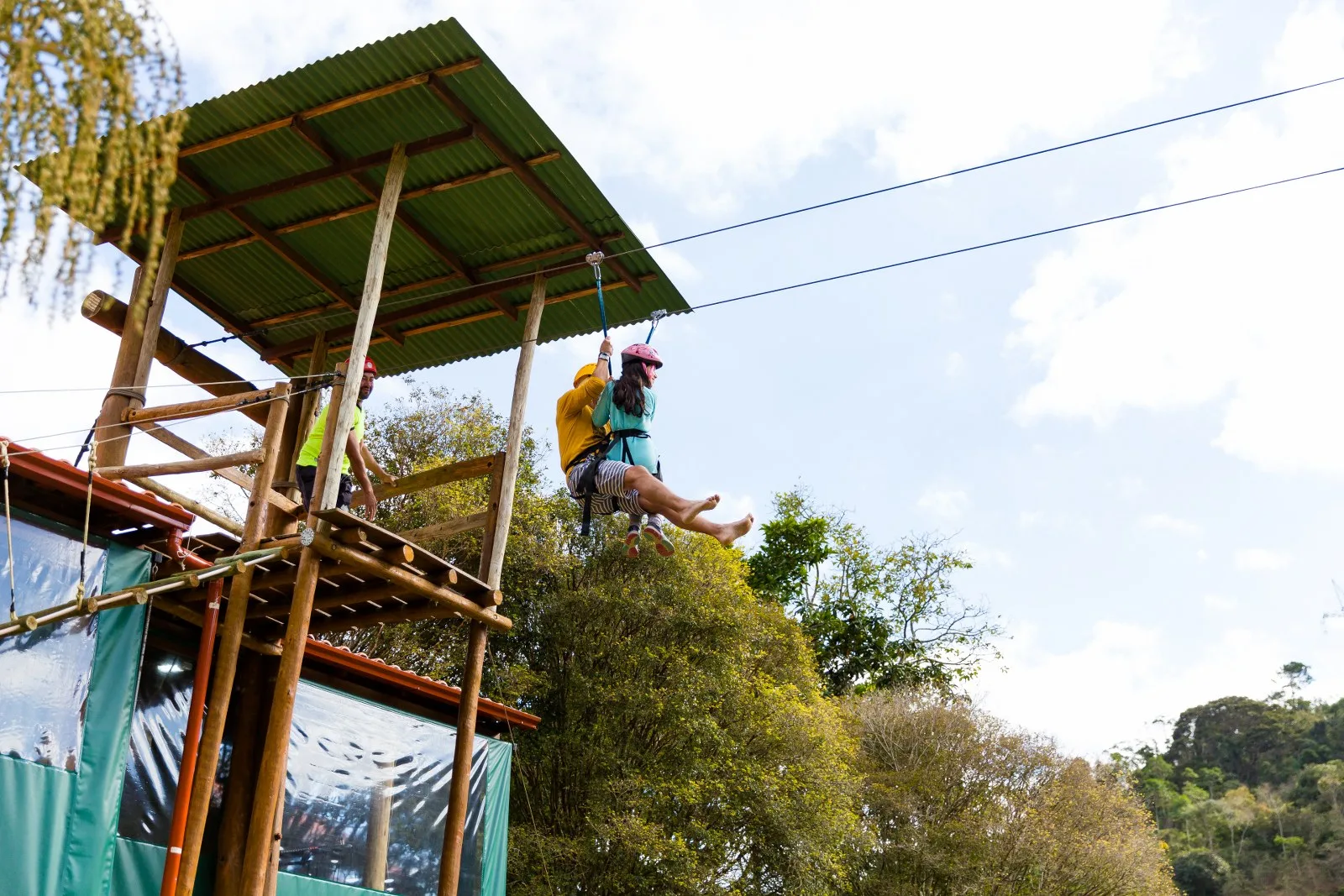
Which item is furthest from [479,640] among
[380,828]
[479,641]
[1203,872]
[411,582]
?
[1203,872]

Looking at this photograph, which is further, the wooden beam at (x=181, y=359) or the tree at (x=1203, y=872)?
the tree at (x=1203, y=872)

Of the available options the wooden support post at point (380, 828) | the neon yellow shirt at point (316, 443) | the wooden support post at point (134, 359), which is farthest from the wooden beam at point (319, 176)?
the wooden support post at point (380, 828)

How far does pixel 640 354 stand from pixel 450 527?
234 cm

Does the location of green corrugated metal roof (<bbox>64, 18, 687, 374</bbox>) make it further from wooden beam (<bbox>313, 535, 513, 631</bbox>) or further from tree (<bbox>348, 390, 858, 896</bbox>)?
tree (<bbox>348, 390, 858, 896</bbox>)

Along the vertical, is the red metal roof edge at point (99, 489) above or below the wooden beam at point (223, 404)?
below

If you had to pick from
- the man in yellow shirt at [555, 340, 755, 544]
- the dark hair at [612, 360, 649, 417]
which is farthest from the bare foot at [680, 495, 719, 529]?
the dark hair at [612, 360, 649, 417]

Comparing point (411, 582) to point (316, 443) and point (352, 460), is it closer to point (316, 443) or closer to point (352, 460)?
point (352, 460)

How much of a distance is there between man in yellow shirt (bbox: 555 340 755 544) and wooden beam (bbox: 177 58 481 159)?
2.08 meters

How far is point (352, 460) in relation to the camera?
8.12 m

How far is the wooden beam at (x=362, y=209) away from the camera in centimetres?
862

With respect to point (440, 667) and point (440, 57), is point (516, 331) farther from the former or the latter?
point (440, 667)

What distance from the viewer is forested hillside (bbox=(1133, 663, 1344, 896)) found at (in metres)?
38.8

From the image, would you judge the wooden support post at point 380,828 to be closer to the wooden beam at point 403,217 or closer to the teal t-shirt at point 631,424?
the teal t-shirt at point 631,424

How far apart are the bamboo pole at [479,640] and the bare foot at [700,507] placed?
1.76 meters
